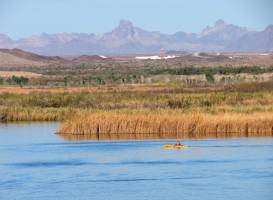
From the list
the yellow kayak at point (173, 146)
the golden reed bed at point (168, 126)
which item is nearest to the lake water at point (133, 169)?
the yellow kayak at point (173, 146)

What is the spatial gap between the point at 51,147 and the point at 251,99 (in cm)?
1560

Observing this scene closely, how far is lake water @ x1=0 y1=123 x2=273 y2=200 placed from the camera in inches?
965

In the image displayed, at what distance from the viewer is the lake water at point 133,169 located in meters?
24.5

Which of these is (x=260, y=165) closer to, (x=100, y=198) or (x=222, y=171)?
(x=222, y=171)

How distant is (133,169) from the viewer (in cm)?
2855

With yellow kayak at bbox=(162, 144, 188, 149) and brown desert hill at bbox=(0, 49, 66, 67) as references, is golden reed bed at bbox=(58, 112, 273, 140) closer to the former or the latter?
yellow kayak at bbox=(162, 144, 188, 149)

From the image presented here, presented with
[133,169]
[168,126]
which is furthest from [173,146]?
[133,169]

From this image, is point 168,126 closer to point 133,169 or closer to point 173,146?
point 173,146

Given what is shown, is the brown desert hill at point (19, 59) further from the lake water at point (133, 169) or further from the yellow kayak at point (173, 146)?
the yellow kayak at point (173, 146)

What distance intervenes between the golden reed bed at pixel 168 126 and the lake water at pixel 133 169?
1123 mm

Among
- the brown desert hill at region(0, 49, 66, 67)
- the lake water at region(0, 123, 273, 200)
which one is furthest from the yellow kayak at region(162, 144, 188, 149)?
the brown desert hill at region(0, 49, 66, 67)

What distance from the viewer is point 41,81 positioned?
258 ft

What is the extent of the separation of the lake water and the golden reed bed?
1123 mm

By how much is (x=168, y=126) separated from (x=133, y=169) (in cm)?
851
